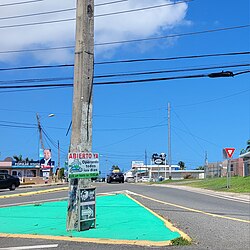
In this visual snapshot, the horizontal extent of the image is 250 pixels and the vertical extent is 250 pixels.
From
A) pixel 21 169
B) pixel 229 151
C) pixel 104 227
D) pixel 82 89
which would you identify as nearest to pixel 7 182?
pixel 229 151

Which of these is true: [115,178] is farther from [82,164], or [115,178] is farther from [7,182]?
[82,164]

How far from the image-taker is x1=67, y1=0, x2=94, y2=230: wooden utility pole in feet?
36.0

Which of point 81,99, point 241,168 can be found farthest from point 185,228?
point 241,168

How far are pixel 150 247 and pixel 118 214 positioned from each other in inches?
222

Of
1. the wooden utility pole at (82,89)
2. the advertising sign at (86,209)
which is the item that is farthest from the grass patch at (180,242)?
the wooden utility pole at (82,89)

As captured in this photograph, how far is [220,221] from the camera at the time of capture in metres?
13.3

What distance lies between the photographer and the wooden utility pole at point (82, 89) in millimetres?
10984

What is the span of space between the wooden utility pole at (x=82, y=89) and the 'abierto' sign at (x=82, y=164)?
7.7 inches

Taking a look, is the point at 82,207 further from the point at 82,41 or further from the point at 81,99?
the point at 82,41

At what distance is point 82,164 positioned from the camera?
1084cm

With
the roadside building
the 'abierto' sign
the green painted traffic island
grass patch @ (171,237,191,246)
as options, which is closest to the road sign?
the green painted traffic island

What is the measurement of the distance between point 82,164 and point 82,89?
1932 mm

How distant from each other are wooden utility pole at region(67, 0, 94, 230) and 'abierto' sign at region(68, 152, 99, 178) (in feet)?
0.64

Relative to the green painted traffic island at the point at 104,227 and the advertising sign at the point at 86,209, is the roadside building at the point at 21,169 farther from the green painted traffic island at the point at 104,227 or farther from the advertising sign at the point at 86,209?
the advertising sign at the point at 86,209
